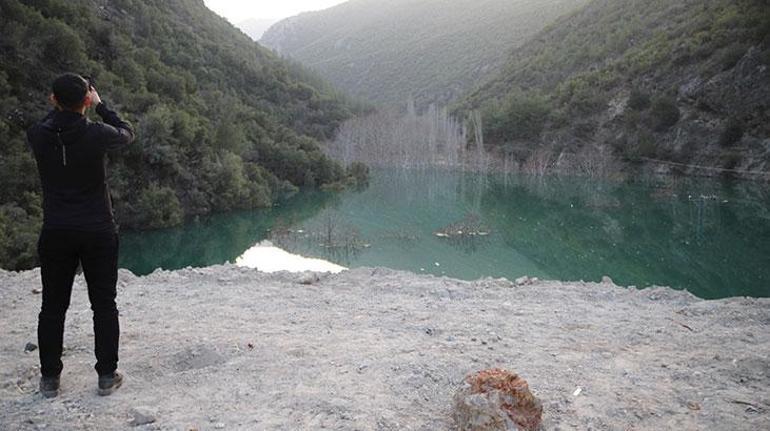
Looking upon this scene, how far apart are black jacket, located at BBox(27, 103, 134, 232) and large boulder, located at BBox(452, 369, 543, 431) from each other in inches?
99.8

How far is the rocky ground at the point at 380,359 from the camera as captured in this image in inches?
148

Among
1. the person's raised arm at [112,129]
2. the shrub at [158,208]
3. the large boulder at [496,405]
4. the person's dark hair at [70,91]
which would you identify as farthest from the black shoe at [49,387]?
the shrub at [158,208]

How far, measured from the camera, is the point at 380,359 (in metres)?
4.82

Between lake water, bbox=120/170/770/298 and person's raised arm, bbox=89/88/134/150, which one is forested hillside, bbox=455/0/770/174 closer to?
lake water, bbox=120/170/770/298

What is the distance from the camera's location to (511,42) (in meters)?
102

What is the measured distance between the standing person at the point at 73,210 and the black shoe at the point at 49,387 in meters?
0.02

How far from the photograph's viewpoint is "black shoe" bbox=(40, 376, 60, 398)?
3.88 meters

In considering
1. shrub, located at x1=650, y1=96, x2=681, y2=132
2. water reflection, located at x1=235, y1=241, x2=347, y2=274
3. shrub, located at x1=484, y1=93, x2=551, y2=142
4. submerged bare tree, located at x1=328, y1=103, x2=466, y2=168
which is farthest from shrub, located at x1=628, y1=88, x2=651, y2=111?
water reflection, located at x1=235, y1=241, x2=347, y2=274

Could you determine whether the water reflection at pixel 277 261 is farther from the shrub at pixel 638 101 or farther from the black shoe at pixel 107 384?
the shrub at pixel 638 101

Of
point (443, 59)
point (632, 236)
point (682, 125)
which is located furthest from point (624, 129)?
point (443, 59)

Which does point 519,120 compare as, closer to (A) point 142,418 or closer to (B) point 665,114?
(B) point 665,114

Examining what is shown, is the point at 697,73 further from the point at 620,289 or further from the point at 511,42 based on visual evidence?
the point at 511,42

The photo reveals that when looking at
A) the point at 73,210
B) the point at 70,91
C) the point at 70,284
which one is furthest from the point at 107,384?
the point at 70,91

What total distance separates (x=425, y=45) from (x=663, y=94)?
77.0 meters
